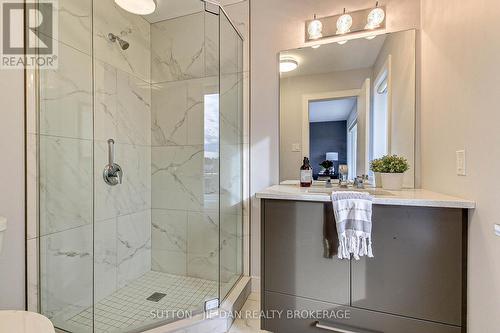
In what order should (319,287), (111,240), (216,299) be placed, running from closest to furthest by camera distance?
(319,287) → (216,299) → (111,240)

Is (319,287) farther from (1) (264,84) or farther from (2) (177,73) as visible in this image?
(2) (177,73)

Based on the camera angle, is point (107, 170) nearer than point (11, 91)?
No

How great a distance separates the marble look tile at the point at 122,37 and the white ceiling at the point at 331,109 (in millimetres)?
1551

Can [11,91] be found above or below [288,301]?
above

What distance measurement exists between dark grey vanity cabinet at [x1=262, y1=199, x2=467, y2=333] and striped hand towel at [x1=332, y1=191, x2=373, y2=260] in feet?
0.21

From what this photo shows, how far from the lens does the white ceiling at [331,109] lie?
1864 millimetres

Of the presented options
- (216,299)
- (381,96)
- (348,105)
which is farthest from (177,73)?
(216,299)

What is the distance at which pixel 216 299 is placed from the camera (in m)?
1.66

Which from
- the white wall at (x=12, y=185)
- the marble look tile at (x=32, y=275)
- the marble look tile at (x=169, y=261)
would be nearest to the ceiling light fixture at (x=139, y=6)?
the white wall at (x=12, y=185)

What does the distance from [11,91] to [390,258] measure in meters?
2.23

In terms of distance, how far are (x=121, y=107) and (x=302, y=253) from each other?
184 cm

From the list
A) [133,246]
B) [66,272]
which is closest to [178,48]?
[133,246]

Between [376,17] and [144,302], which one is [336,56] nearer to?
[376,17]

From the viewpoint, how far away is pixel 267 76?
2043 millimetres
